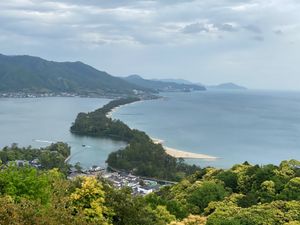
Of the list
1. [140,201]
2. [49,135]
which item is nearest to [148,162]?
[49,135]

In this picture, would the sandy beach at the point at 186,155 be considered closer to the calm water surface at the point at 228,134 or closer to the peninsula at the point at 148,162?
the peninsula at the point at 148,162

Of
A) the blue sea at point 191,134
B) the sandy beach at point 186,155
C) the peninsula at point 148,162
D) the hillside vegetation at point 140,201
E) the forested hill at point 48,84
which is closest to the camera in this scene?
the hillside vegetation at point 140,201

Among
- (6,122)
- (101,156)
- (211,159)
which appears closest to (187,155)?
(211,159)

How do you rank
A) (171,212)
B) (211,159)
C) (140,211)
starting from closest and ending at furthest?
(140,211) → (171,212) → (211,159)

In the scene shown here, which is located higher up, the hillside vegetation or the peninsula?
the hillside vegetation

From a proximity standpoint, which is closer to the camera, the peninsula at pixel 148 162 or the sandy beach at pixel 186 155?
the peninsula at pixel 148 162

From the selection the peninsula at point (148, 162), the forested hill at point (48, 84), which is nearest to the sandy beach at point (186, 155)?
the peninsula at point (148, 162)

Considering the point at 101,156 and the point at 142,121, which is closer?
the point at 101,156

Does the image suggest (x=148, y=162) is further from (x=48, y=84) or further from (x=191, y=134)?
(x=48, y=84)

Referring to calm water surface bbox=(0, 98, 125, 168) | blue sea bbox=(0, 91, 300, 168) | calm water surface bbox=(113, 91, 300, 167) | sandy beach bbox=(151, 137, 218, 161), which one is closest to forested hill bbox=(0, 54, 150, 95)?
blue sea bbox=(0, 91, 300, 168)

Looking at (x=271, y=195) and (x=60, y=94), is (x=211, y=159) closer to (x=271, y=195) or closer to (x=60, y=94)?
(x=271, y=195)

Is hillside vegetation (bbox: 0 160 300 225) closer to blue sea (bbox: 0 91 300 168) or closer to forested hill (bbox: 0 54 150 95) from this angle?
blue sea (bbox: 0 91 300 168)
